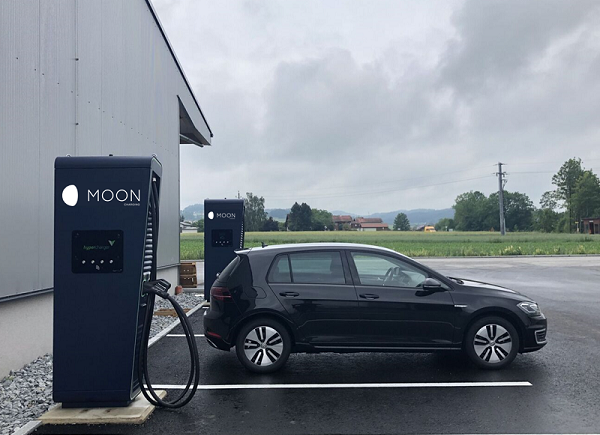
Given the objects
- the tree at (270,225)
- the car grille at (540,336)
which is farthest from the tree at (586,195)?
the car grille at (540,336)

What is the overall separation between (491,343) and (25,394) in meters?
5.36

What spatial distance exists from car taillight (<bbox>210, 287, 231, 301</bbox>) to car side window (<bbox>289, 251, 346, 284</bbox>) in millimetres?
837

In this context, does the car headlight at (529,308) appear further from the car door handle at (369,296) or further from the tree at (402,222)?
the tree at (402,222)

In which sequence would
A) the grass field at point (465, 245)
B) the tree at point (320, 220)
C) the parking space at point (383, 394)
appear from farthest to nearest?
1. the tree at point (320, 220)
2. the grass field at point (465, 245)
3. the parking space at point (383, 394)

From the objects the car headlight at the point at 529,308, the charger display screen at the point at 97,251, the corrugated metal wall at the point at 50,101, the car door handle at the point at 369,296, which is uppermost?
the corrugated metal wall at the point at 50,101

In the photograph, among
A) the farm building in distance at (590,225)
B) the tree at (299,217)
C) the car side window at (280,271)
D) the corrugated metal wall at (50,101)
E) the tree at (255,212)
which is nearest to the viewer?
the corrugated metal wall at (50,101)

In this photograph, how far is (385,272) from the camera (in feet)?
23.6

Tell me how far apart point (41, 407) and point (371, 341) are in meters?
3.67

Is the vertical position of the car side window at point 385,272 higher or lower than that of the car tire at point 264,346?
higher

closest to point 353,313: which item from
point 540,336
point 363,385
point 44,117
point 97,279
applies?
point 363,385

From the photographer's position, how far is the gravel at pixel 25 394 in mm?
5137

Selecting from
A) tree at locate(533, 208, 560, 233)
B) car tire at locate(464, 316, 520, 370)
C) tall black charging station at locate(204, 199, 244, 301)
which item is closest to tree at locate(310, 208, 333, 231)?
tree at locate(533, 208, 560, 233)

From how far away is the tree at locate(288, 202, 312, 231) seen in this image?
399 feet

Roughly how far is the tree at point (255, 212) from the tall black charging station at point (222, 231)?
11027cm
